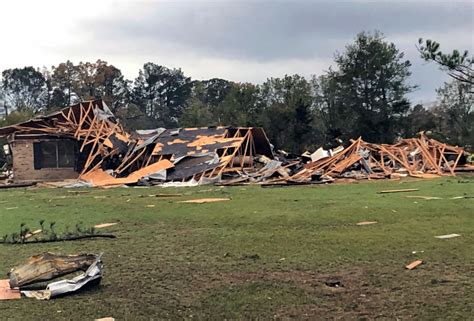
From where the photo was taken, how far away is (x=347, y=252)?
740 cm

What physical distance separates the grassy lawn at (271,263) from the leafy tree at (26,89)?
2379 inches

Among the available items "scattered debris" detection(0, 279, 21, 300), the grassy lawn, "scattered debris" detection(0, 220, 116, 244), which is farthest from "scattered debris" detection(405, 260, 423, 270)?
"scattered debris" detection(0, 220, 116, 244)

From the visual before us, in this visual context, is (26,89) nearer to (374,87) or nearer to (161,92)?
(161,92)

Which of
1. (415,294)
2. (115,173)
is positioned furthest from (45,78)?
(415,294)

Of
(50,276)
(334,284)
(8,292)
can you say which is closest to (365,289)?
(334,284)

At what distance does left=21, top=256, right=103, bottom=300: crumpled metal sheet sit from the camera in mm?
5520

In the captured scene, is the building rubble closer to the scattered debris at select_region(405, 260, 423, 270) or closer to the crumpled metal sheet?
the scattered debris at select_region(405, 260, 423, 270)

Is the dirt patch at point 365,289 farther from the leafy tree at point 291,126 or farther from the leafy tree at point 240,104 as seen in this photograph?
the leafy tree at point 240,104

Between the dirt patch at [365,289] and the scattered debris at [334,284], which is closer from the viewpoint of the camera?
the dirt patch at [365,289]

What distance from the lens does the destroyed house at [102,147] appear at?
87.6 feet

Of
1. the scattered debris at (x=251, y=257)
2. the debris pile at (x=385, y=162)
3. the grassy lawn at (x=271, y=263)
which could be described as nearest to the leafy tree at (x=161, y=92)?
the debris pile at (x=385, y=162)

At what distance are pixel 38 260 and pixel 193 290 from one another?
171 cm

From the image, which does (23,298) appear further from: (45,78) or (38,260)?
(45,78)

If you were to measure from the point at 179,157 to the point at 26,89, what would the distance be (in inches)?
2051
